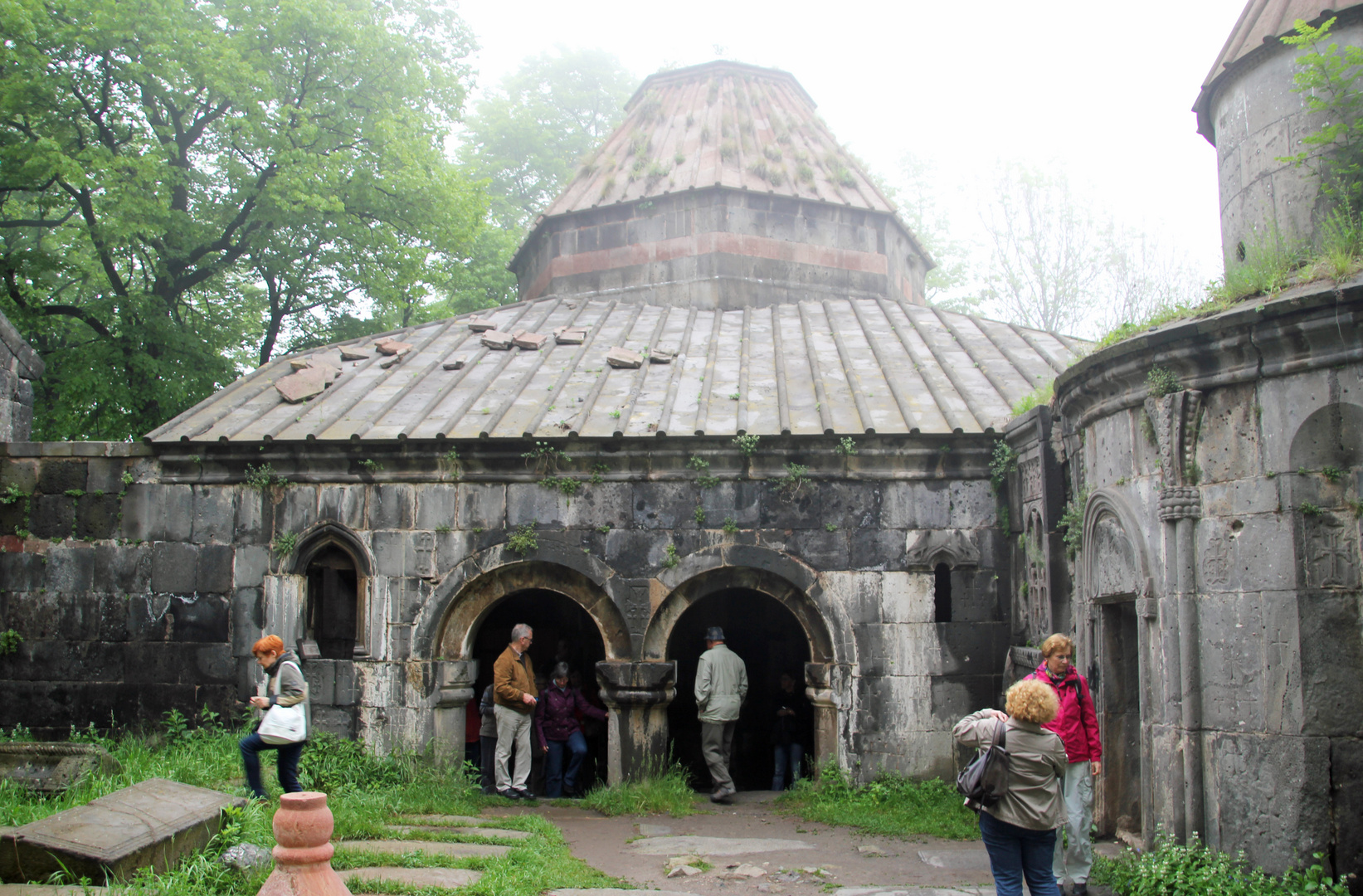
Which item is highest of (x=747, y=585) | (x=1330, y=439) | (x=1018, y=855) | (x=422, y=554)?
(x=1330, y=439)

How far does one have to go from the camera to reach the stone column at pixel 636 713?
8.34m

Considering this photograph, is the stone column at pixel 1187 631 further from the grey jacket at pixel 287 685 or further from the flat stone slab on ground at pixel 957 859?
the grey jacket at pixel 287 685

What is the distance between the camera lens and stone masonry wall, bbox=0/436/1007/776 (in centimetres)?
830

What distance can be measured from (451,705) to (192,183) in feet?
29.2

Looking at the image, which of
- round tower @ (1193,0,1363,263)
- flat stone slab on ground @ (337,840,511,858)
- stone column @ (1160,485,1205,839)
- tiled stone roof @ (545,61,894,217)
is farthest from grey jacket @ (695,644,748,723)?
tiled stone roof @ (545,61,894,217)

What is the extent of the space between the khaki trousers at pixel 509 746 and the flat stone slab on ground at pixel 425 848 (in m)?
2.06

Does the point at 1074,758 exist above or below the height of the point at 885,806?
above

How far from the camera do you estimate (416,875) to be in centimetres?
541

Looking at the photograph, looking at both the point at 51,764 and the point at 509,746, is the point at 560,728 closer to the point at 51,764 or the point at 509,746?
the point at 509,746

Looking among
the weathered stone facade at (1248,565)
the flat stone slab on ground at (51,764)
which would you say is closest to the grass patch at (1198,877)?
the weathered stone facade at (1248,565)

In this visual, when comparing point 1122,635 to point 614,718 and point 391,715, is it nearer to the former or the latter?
point 614,718

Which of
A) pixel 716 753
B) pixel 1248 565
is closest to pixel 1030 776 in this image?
pixel 1248 565

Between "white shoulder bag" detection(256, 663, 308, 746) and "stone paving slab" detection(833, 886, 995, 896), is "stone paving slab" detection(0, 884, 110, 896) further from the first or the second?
"stone paving slab" detection(833, 886, 995, 896)

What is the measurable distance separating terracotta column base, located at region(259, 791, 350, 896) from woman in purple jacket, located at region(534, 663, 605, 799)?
16.0 feet
